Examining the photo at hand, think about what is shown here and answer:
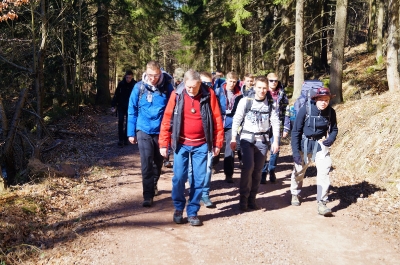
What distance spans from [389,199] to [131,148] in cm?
714

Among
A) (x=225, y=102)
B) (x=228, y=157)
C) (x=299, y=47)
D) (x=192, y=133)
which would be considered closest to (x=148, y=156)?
(x=192, y=133)

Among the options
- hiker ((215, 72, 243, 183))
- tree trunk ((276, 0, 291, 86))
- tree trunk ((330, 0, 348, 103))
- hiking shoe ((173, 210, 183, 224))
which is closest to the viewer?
hiking shoe ((173, 210, 183, 224))

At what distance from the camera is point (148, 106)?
582cm

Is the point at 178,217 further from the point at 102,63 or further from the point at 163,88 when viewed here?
the point at 102,63

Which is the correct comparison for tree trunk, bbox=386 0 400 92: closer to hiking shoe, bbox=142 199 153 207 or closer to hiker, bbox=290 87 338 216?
hiker, bbox=290 87 338 216

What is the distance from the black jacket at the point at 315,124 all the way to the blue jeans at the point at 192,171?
171 cm

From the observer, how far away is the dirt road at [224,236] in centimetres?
445

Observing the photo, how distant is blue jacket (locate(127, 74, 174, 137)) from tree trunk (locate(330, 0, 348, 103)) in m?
8.64

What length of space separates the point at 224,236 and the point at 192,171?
1.01 metres

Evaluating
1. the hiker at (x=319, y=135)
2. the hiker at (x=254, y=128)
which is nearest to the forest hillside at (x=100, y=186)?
the hiker at (x=319, y=135)

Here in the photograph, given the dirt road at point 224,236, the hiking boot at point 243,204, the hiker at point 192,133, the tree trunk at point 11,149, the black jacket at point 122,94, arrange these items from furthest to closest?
1. the black jacket at point 122,94
2. the tree trunk at point 11,149
3. the hiking boot at point 243,204
4. the hiker at point 192,133
5. the dirt road at point 224,236

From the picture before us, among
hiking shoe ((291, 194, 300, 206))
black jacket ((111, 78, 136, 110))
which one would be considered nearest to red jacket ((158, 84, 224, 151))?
hiking shoe ((291, 194, 300, 206))

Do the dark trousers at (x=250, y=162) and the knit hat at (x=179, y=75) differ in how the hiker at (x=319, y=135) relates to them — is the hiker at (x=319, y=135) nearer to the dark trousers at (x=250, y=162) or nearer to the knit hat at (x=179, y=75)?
the dark trousers at (x=250, y=162)

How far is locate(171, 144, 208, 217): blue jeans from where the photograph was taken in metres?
5.21
